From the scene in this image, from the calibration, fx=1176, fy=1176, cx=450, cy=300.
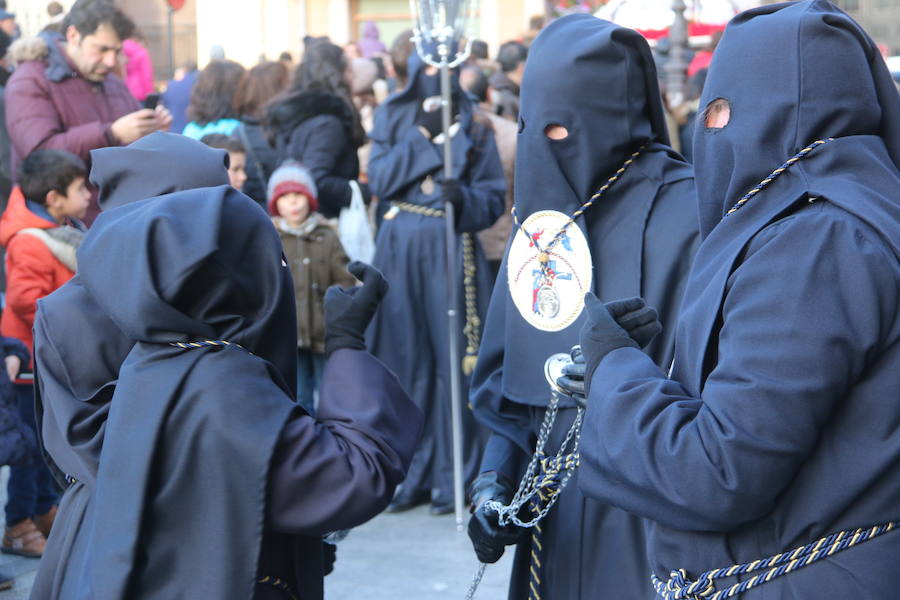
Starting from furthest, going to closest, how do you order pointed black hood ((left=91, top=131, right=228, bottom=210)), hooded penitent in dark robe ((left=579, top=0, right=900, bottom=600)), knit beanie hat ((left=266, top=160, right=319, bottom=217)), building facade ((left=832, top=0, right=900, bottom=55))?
building facade ((left=832, top=0, right=900, bottom=55))
knit beanie hat ((left=266, top=160, right=319, bottom=217))
pointed black hood ((left=91, top=131, right=228, bottom=210))
hooded penitent in dark robe ((left=579, top=0, right=900, bottom=600))

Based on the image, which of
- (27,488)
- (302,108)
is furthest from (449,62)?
(27,488)

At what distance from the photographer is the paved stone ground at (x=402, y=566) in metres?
4.95

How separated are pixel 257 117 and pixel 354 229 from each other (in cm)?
114

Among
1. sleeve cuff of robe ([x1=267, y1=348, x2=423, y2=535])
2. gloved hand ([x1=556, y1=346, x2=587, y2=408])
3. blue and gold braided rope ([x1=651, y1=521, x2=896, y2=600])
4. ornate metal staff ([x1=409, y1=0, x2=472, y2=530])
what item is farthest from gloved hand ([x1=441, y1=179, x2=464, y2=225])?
blue and gold braided rope ([x1=651, y1=521, x2=896, y2=600])

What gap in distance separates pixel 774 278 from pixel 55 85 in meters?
4.78

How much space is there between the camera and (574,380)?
2422 mm

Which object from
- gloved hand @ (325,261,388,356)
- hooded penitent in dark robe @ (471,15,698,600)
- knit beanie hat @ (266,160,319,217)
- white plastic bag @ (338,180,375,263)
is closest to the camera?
gloved hand @ (325,261,388,356)

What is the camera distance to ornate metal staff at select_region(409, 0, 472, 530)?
572 centimetres

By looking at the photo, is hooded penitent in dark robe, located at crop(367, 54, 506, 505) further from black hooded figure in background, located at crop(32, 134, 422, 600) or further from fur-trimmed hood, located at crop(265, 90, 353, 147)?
black hooded figure in background, located at crop(32, 134, 422, 600)

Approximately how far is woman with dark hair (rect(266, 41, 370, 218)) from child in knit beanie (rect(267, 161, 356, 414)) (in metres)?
0.51

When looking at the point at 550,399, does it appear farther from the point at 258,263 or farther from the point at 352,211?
the point at 352,211

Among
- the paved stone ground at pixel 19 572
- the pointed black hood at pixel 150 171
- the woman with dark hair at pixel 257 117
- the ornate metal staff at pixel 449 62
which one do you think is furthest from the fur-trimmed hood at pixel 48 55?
the pointed black hood at pixel 150 171

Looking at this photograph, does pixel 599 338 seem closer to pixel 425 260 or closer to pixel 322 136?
pixel 425 260

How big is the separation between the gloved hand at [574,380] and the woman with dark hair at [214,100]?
17.3ft
